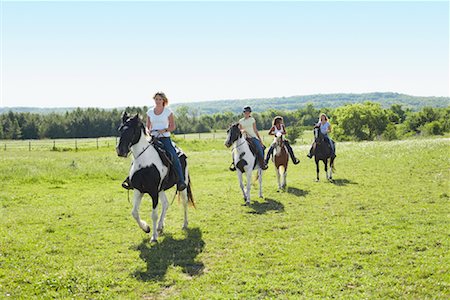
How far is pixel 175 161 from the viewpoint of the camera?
10750 mm

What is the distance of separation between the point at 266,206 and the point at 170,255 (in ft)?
20.2

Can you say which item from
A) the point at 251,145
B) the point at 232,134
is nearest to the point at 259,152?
the point at 251,145

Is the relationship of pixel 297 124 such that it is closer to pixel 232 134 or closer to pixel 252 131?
pixel 252 131

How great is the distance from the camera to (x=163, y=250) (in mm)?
9227

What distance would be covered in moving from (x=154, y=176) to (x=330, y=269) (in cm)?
478

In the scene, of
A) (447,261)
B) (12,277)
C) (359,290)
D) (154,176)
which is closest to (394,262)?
(447,261)

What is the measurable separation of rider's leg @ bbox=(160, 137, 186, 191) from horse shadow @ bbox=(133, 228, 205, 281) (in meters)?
1.37

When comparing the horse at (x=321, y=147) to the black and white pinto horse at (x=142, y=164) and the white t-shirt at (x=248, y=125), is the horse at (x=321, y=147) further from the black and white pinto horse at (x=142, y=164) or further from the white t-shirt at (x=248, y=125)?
the black and white pinto horse at (x=142, y=164)

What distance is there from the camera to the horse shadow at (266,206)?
13.4m

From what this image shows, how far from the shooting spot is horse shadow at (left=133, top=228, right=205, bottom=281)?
7801 millimetres

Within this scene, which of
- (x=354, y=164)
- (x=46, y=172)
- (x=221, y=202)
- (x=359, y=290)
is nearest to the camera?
(x=359, y=290)

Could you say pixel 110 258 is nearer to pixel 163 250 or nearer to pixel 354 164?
pixel 163 250

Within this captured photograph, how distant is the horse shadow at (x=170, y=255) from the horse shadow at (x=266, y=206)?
3.29 m

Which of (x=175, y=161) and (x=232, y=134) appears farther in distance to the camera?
(x=232, y=134)
